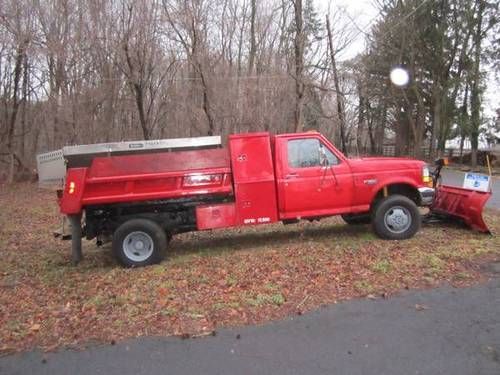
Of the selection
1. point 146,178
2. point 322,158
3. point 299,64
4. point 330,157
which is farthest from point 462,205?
point 299,64

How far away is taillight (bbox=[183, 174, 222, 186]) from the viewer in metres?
8.00

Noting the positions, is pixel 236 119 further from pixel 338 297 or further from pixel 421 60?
pixel 421 60

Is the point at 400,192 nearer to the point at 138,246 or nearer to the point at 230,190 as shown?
the point at 230,190

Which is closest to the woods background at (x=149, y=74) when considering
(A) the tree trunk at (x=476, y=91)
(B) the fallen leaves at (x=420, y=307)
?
(A) the tree trunk at (x=476, y=91)

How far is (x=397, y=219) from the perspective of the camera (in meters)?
8.77

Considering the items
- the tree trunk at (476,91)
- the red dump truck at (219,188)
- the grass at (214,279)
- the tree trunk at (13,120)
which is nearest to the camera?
the grass at (214,279)

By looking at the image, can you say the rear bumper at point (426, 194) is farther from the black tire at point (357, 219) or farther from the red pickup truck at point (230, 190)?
the black tire at point (357, 219)

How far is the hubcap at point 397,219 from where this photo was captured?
28.7ft

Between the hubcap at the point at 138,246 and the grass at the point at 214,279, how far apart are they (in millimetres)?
288

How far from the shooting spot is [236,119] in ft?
75.1

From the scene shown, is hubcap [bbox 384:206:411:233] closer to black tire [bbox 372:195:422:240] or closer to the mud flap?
black tire [bbox 372:195:422:240]

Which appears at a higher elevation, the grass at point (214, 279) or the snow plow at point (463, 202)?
the snow plow at point (463, 202)

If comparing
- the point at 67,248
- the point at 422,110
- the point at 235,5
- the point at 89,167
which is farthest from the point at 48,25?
the point at 422,110

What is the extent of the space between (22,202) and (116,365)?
15.3 m
